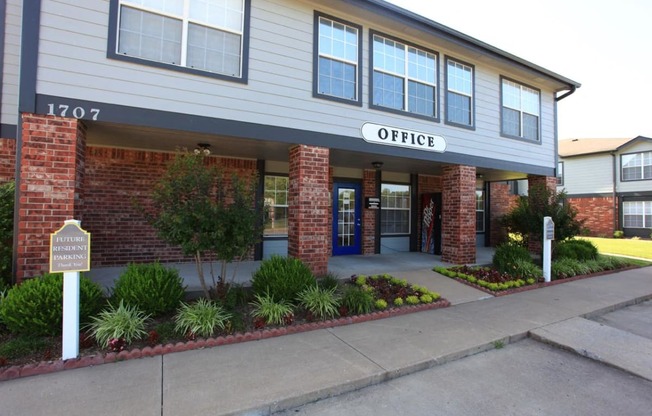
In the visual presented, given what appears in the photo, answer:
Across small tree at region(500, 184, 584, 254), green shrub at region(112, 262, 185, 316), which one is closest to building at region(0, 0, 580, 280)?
small tree at region(500, 184, 584, 254)

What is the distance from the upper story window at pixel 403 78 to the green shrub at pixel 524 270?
423 cm

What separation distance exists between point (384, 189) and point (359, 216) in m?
1.43

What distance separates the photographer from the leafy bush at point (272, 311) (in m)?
4.56

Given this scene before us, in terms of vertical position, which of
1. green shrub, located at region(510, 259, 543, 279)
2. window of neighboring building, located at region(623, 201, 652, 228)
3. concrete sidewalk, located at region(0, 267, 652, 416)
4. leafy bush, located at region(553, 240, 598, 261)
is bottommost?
concrete sidewalk, located at region(0, 267, 652, 416)

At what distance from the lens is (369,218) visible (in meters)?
10.4

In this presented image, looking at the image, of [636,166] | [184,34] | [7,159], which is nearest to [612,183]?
[636,166]

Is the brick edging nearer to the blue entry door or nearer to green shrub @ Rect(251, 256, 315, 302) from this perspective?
green shrub @ Rect(251, 256, 315, 302)

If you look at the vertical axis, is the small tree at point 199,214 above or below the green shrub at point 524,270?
above

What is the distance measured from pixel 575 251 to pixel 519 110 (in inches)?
182

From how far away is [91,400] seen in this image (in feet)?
9.30

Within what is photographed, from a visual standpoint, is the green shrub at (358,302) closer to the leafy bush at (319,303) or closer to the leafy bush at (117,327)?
the leafy bush at (319,303)

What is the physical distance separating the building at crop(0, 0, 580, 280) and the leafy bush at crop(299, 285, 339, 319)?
4.76ft

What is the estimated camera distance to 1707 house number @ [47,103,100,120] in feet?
15.9

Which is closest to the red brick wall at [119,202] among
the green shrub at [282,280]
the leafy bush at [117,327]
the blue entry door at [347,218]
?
the green shrub at [282,280]
